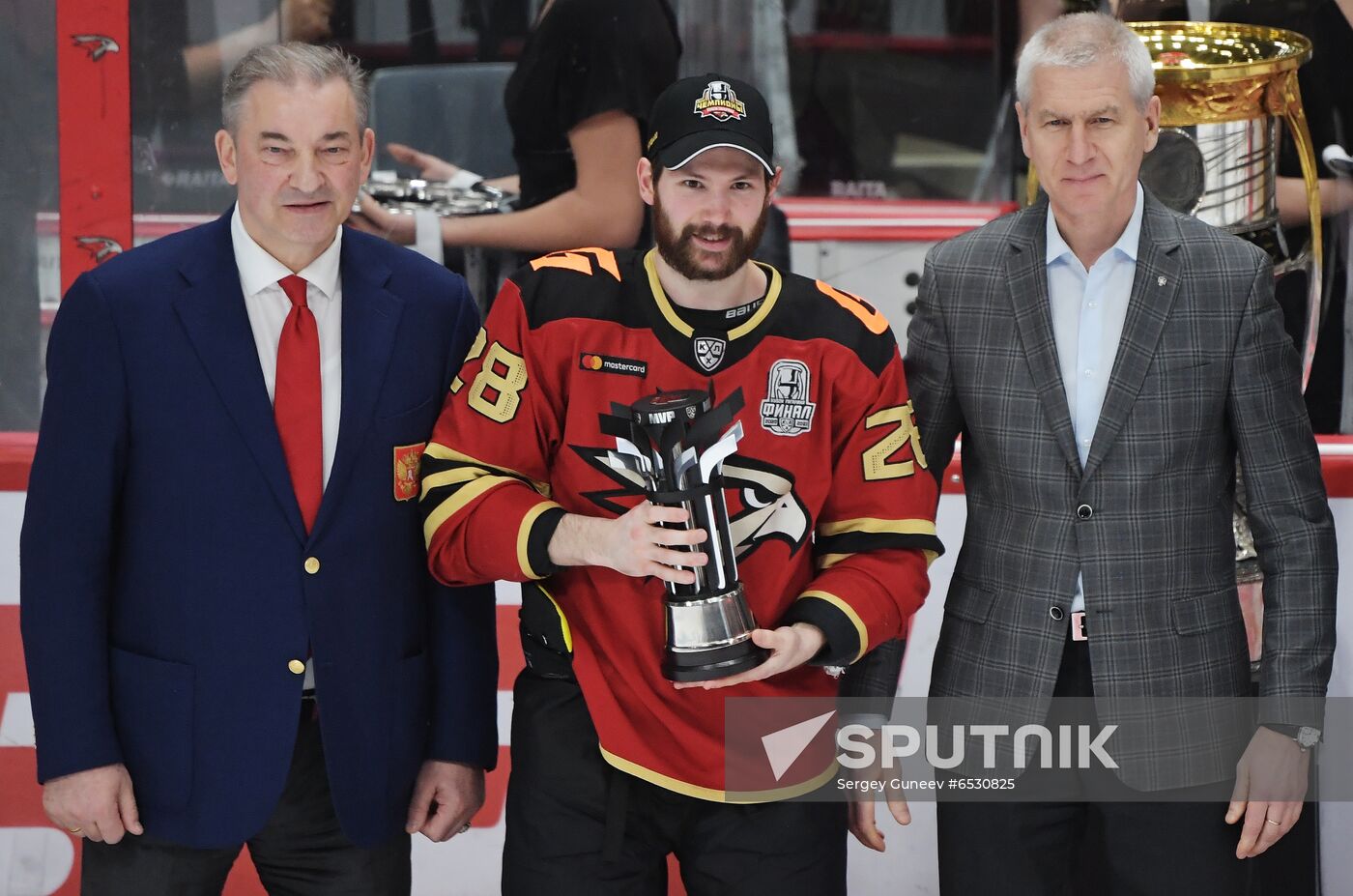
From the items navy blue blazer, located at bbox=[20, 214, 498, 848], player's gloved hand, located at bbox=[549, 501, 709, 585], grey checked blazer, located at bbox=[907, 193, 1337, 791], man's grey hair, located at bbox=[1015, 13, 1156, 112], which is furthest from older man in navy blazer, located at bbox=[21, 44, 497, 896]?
man's grey hair, located at bbox=[1015, 13, 1156, 112]

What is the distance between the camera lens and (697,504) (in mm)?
1847

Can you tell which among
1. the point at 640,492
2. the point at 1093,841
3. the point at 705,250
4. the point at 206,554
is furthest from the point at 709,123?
the point at 1093,841

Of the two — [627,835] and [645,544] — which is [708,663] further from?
[627,835]

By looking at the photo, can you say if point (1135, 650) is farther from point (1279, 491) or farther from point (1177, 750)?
point (1279, 491)

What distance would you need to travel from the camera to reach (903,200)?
384cm

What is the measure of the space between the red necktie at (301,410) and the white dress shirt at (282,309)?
13 mm

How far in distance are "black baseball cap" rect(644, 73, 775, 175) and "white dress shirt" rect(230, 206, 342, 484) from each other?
0.49m

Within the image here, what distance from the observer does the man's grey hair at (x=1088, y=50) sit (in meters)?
2.13

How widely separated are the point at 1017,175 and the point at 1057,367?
6.27ft

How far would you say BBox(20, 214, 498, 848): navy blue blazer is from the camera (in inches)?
77.9

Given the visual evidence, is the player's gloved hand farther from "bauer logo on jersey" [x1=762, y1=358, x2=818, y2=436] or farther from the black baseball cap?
the black baseball cap

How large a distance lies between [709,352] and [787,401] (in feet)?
0.41

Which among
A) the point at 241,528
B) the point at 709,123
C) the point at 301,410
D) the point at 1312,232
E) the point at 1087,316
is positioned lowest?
the point at 241,528

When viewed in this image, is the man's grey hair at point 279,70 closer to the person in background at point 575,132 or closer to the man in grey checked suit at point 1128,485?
the man in grey checked suit at point 1128,485
